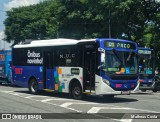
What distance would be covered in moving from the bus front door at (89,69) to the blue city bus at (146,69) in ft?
25.9

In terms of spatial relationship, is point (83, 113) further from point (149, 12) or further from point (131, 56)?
point (149, 12)

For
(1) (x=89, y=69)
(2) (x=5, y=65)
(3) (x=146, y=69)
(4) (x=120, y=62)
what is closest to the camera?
(4) (x=120, y=62)

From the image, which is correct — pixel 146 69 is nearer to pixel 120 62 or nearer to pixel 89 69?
pixel 120 62

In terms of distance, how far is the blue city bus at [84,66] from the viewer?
17.2 meters

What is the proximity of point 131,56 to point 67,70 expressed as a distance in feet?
10.9

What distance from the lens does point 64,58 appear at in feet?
64.1

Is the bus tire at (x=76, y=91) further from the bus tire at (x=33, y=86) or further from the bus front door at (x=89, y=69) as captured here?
the bus tire at (x=33, y=86)

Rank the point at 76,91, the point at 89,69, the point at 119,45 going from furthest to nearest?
the point at 76,91
the point at 119,45
the point at 89,69

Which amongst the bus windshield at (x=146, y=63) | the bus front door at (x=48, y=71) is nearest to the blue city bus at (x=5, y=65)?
the bus front door at (x=48, y=71)

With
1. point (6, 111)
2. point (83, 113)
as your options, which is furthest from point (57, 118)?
point (6, 111)

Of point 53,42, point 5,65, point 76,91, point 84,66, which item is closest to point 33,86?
point 53,42

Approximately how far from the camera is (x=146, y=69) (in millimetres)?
25562

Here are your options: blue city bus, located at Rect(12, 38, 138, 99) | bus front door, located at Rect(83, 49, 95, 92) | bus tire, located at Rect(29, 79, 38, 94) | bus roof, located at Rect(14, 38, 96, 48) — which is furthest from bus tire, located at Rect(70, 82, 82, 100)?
bus tire, located at Rect(29, 79, 38, 94)

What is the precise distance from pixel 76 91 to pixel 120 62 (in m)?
2.73
